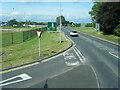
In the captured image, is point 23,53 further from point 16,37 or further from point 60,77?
point 16,37

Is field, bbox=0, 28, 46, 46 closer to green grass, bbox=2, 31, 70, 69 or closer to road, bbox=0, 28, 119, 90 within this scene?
green grass, bbox=2, 31, 70, 69

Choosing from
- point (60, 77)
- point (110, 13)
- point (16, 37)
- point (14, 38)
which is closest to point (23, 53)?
point (60, 77)

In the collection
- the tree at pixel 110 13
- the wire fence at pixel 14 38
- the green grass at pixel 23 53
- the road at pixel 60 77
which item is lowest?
the road at pixel 60 77

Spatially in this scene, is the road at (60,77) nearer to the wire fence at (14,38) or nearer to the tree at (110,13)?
the wire fence at (14,38)

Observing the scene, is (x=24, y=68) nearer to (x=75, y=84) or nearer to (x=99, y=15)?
(x=75, y=84)

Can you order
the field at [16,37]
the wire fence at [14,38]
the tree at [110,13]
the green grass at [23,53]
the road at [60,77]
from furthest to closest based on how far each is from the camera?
1. the tree at [110,13]
2. the field at [16,37]
3. the wire fence at [14,38]
4. the green grass at [23,53]
5. the road at [60,77]

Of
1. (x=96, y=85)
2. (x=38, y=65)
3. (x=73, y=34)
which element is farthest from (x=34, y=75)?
(x=73, y=34)

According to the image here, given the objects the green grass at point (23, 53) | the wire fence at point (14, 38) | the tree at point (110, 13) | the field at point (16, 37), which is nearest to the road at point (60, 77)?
the green grass at point (23, 53)

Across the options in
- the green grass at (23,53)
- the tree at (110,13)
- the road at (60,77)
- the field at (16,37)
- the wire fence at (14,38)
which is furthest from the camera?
the tree at (110,13)

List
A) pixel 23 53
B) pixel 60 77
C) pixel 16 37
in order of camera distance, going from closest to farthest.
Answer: pixel 60 77, pixel 23 53, pixel 16 37

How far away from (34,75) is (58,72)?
1501 mm

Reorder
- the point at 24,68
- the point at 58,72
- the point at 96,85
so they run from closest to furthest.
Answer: the point at 96,85, the point at 58,72, the point at 24,68

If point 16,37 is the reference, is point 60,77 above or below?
below

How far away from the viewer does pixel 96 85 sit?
25.0 feet
